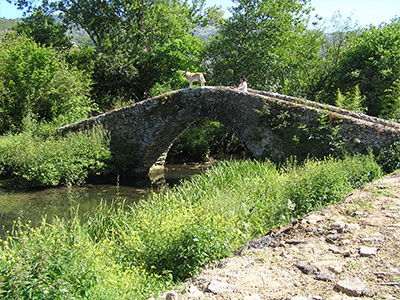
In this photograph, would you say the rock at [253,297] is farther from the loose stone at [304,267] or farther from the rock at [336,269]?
the rock at [336,269]

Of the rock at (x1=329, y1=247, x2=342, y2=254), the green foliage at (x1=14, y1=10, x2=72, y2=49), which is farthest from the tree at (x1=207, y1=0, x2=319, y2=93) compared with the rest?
the rock at (x1=329, y1=247, x2=342, y2=254)

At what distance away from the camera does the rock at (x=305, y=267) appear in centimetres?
433

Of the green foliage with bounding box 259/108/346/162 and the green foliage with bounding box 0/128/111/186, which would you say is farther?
the green foliage with bounding box 0/128/111/186

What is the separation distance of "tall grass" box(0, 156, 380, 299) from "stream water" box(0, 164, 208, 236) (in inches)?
137

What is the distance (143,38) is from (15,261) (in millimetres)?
20398

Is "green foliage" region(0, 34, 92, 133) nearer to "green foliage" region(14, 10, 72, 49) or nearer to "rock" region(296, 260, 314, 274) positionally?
"green foliage" region(14, 10, 72, 49)

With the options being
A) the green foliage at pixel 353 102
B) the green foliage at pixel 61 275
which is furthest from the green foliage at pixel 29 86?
the green foliage at pixel 61 275

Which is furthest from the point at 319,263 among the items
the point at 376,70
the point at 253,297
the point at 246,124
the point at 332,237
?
the point at 376,70

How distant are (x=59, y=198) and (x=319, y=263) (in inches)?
371

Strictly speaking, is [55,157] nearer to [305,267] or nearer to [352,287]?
[305,267]

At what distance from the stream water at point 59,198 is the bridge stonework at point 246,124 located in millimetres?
1586

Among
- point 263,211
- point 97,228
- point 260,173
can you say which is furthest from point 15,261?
point 260,173

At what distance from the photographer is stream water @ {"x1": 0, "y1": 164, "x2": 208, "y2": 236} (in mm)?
10341

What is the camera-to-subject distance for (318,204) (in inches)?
283
